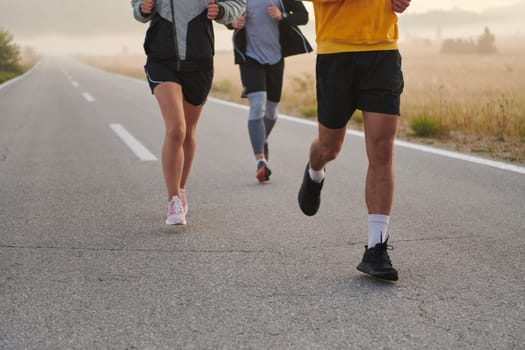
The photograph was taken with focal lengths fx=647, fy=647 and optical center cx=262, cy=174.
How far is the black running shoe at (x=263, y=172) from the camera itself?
564 cm

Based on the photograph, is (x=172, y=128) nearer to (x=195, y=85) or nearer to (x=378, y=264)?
(x=195, y=85)

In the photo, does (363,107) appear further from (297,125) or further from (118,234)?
(297,125)

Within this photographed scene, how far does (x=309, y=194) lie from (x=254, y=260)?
638 millimetres

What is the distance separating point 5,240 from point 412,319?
2554 mm

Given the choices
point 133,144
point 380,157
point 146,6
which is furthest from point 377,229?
point 133,144

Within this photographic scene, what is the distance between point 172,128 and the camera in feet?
13.0

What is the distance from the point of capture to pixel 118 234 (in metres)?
4.05

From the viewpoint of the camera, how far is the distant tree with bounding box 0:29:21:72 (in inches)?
1491

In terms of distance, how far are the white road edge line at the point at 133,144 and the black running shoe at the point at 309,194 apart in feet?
11.9

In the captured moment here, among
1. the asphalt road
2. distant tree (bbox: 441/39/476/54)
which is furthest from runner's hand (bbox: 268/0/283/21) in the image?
distant tree (bbox: 441/39/476/54)

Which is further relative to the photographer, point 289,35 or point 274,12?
point 289,35

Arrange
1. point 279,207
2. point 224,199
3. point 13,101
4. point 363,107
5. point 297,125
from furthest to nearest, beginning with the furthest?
point 13,101, point 297,125, point 224,199, point 279,207, point 363,107

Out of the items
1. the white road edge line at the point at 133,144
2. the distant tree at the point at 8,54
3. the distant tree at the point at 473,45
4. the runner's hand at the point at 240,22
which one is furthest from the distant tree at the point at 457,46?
the runner's hand at the point at 240,22

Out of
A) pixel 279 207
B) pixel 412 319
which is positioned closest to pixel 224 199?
pixel 279 207
